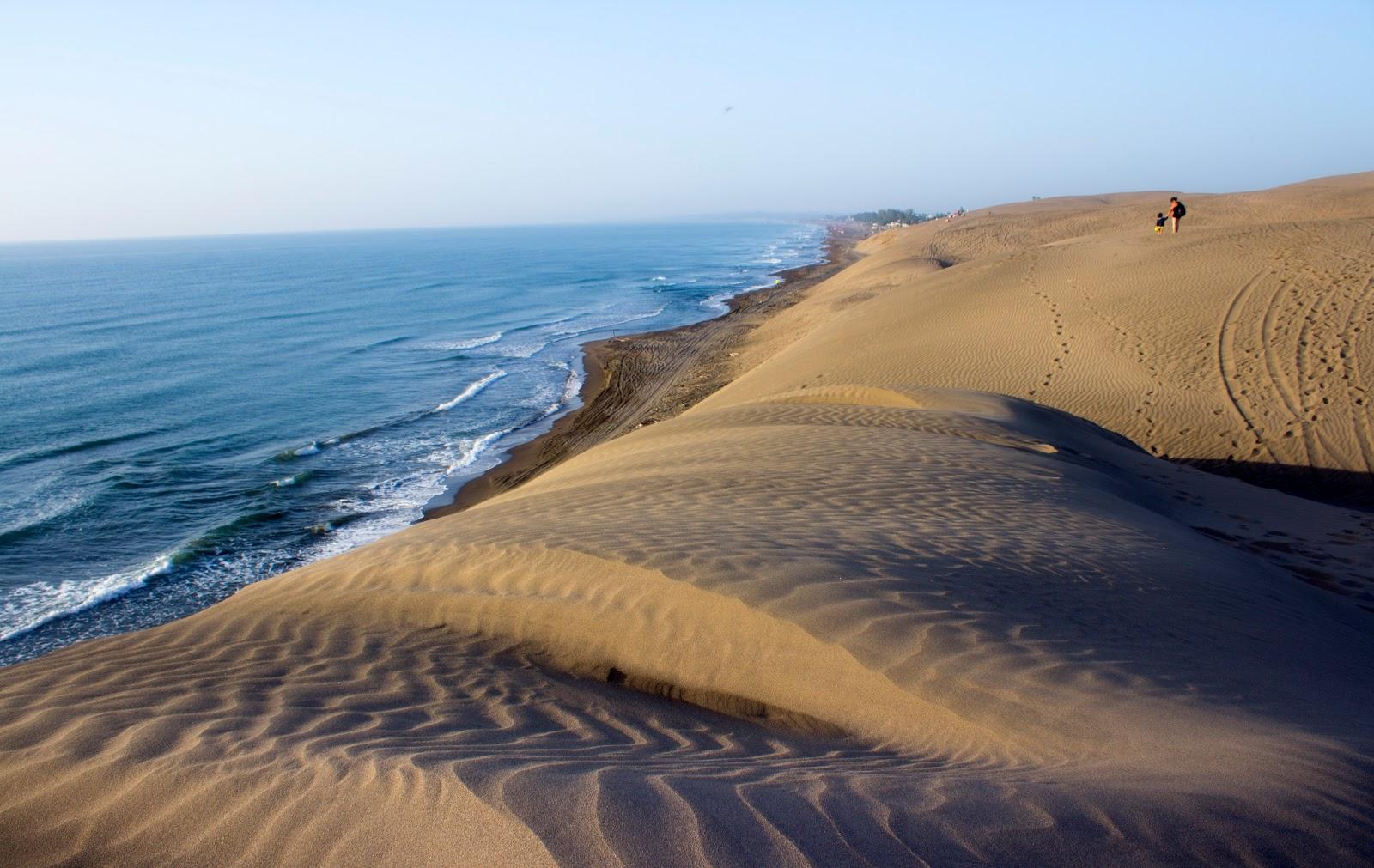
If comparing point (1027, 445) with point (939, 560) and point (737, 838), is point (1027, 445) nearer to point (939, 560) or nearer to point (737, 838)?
point (939, 560)

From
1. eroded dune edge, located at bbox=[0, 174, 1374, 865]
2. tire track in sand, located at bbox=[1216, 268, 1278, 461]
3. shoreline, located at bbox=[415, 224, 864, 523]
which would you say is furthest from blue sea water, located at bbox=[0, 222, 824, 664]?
tire track in sand, located at bbox=[1216, 268, 1278, 461]

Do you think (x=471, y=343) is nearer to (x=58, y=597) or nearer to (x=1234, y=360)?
(x=58, y=597)

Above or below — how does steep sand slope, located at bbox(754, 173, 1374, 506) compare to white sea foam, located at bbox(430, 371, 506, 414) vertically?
above

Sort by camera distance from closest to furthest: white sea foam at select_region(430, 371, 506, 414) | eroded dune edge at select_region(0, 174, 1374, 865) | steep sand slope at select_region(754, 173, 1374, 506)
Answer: eroded dune edge at select_region(0, 174, 1374, 865), steep sand slope at select_region(754, 173, 1374, 506), white sea foam at select_region(430, 371, 506, 414)

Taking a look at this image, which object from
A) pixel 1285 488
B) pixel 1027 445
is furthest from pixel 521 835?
pixel 1285 488

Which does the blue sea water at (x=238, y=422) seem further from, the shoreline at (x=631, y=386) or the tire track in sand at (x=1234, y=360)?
the tire track in sand at (x=1234, y=360)

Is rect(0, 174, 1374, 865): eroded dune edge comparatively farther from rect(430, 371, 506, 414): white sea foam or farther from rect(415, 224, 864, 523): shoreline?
rect(430, 371, 506, 414): white sea foam

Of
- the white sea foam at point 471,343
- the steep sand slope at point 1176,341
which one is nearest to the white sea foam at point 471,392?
the white sea foam at point 471,343
